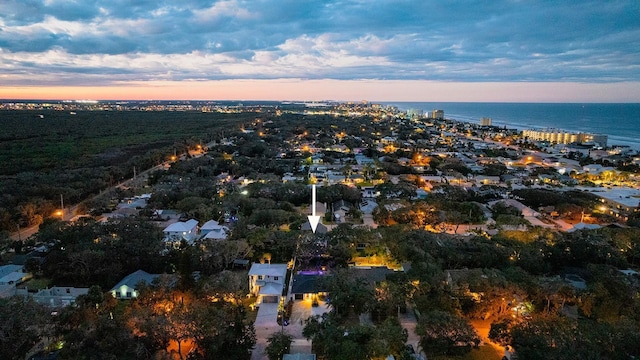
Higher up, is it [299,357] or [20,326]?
[20,326]

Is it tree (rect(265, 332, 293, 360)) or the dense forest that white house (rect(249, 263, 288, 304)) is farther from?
the dense forest

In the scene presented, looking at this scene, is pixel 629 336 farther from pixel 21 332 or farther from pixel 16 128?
pixel 16 128

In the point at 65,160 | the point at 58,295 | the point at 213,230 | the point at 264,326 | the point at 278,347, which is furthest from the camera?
the point at 65,160

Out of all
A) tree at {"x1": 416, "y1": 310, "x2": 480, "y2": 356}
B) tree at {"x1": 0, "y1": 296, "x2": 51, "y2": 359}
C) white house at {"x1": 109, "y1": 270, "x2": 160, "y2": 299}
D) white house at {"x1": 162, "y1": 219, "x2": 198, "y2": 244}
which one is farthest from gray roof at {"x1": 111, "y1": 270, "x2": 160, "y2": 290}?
tree at {"x1": 416, "y1": 310, "x2": 480, "y2": 356}

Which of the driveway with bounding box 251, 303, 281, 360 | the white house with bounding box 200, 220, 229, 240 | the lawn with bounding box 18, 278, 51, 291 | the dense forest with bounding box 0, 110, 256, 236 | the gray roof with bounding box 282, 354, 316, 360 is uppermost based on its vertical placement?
the dense forest with bounding box 0, 110, 256, 236

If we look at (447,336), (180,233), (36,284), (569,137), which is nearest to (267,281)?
(447,336)

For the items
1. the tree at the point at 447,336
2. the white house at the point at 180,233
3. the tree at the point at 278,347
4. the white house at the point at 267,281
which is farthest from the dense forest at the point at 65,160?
the tree at the point at 447,336

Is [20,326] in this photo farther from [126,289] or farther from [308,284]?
[308,284]
